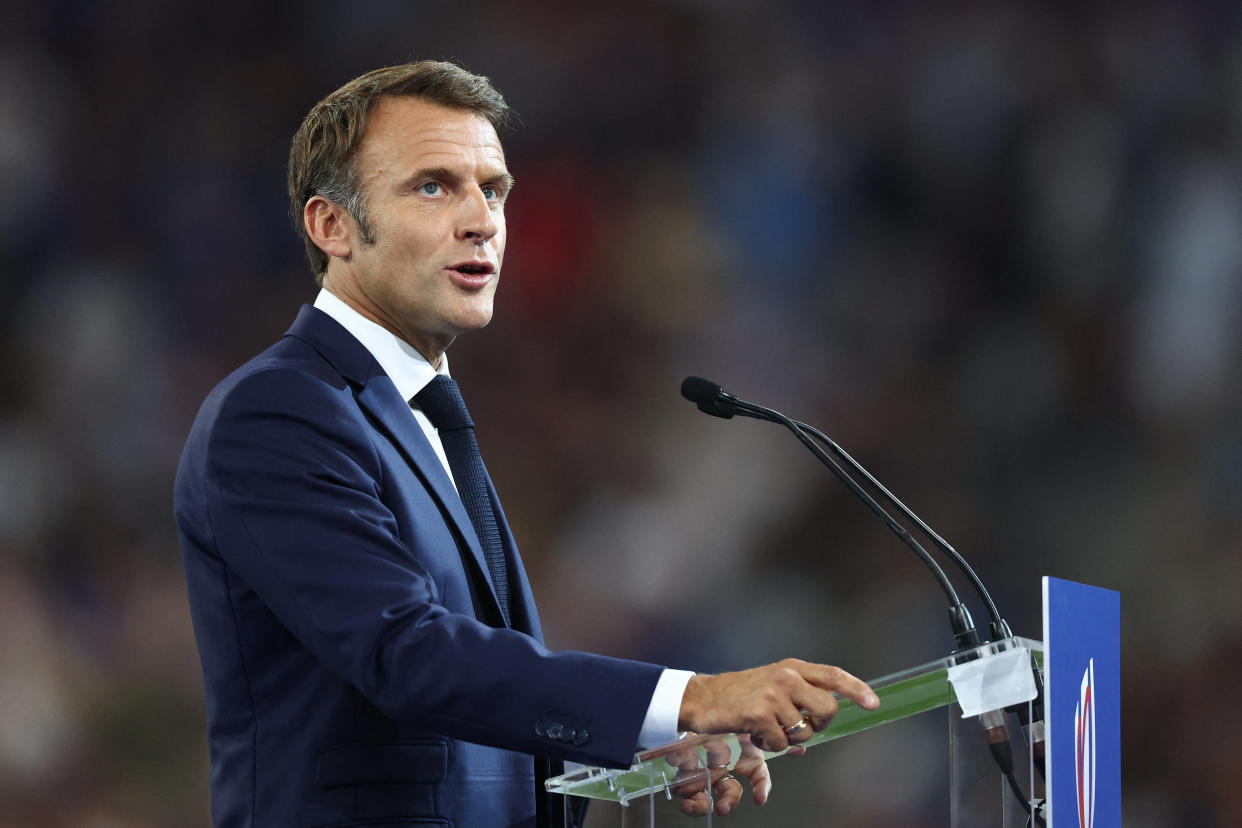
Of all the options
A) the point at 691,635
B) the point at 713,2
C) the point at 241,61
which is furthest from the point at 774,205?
the point at 241,61

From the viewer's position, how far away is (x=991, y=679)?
132cm

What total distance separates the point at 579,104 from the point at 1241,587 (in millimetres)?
2324

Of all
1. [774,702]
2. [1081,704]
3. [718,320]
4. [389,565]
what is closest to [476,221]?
[389,565]

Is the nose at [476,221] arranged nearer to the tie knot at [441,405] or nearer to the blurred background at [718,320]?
the tie knot at [441,405]

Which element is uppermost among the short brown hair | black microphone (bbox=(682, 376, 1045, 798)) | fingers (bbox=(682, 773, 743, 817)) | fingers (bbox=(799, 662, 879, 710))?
the short brown hair

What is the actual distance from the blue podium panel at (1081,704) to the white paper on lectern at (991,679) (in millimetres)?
54

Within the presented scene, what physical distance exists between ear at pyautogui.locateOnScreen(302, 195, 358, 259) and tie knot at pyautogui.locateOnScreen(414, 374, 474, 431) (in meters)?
0.23

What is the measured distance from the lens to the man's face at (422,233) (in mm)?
1851

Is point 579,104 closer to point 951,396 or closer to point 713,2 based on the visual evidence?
point 713,2

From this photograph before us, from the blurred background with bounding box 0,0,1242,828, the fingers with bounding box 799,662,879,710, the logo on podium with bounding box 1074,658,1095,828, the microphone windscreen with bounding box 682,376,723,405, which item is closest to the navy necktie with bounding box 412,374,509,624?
the microphone windscreen with bounding box 682,376,723,405

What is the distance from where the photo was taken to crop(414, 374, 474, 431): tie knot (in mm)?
1853

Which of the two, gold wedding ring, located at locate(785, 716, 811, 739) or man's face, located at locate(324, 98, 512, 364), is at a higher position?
man's face, located at locate(324, 98, 512, 364)

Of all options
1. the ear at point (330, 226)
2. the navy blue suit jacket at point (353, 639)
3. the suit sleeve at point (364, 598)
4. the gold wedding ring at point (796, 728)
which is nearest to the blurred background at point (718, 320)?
the ear at point (330, 226)

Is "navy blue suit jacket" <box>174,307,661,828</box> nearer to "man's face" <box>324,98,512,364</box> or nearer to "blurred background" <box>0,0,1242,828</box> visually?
"man's face" <box>324,98,512,364</box>
